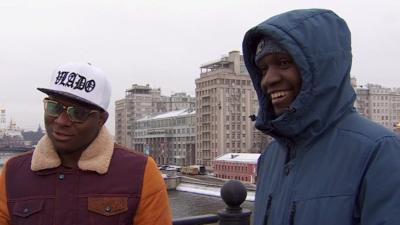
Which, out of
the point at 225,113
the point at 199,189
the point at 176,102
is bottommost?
the point at 199,189

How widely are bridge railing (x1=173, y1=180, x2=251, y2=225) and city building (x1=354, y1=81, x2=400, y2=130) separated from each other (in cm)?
7688

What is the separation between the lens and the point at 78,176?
77.4 inches

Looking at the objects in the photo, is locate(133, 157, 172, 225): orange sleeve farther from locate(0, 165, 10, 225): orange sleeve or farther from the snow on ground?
the snow on ground

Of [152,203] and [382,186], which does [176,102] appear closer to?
[152,203]

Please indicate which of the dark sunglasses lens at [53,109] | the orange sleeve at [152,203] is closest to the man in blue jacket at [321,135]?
the orange sleeve at [152,203]

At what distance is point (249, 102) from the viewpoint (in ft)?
208

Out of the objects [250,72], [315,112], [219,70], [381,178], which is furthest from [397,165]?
[219,70]

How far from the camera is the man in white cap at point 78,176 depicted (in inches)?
75.9

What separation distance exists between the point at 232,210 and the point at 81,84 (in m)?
1.62

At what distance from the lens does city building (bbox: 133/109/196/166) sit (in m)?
68.4

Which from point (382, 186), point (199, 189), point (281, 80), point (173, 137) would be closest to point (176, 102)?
point (173, 137)

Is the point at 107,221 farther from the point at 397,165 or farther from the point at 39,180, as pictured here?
the point at 397,165

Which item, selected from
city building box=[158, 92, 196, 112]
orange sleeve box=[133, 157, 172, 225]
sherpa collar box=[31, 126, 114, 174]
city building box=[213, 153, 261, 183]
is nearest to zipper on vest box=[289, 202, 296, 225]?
orange sleeve box=[133, 157, 172, 225]

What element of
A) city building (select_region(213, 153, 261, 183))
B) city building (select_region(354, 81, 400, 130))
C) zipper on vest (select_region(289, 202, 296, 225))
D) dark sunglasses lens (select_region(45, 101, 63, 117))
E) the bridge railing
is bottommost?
city building (select_region(213, 153, 261, 183))
